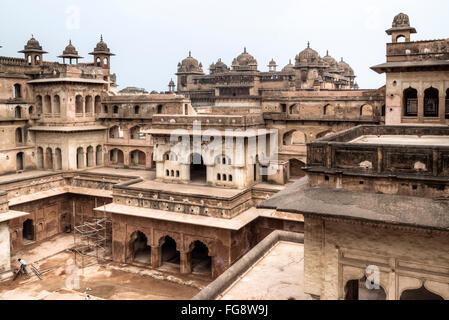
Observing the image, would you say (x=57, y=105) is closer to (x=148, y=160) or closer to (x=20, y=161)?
(x=20, y=161)

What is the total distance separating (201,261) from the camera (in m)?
25.4

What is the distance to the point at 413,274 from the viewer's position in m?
8.59

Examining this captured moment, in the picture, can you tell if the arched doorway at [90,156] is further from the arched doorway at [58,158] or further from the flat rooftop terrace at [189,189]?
the flat rooftop terrace at [189,189]

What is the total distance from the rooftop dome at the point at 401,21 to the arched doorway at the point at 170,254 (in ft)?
59.0

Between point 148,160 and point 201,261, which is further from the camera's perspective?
point 148,160

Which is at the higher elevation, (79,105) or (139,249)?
(79,105)

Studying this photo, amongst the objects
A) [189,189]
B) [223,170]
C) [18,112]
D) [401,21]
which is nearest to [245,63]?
[223,170]

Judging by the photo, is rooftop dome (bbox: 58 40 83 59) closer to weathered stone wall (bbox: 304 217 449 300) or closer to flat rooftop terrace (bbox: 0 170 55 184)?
flat rooftop terrace (bbox: 0 170 55 184)

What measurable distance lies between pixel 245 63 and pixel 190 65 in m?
10.6

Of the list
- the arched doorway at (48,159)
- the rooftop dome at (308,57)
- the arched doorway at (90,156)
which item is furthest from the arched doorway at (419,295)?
the rooftop dome at (308,57)

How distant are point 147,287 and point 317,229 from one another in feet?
48.5
